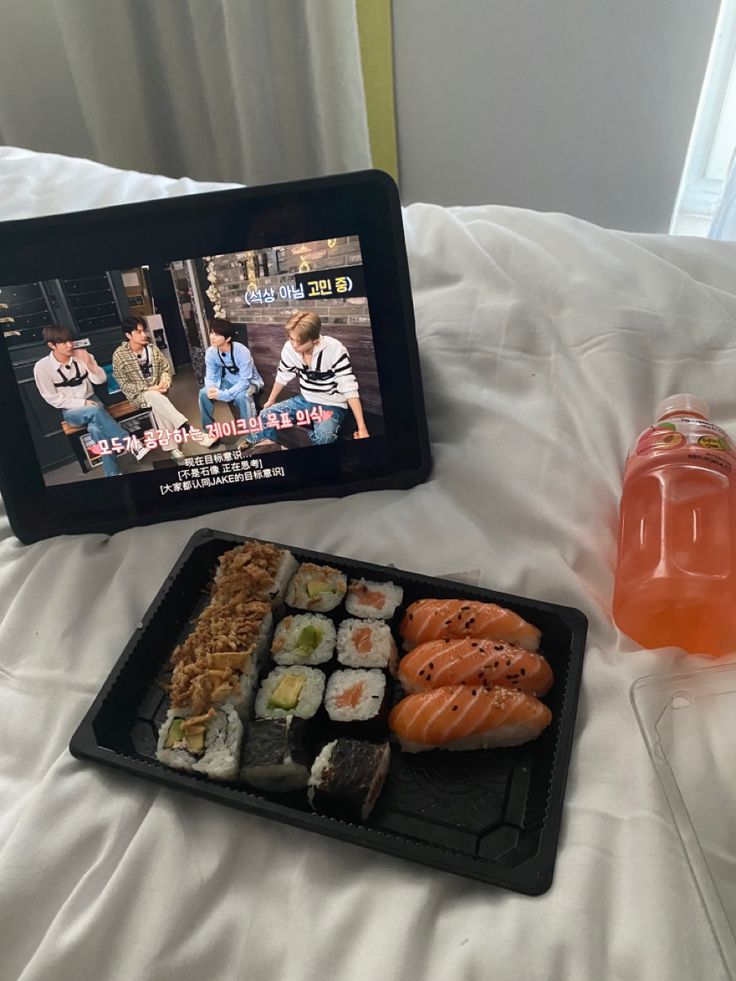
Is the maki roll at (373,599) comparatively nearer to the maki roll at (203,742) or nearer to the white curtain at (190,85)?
the maki roll at (203,742)

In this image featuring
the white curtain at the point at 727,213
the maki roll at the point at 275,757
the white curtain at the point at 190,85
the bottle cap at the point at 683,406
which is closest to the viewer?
the maki roll at the point at 275,757

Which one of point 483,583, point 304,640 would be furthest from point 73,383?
point 483,583

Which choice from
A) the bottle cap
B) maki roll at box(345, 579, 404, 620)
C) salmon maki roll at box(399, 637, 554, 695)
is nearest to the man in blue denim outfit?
maki roll at box(345, 579, 404, 620)

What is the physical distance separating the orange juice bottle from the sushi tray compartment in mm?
65

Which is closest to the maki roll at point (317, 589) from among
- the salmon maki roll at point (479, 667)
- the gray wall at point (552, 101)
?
the salmon maki roll at point (479, 667)

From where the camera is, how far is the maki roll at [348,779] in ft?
1.95

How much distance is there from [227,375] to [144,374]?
0.09 m

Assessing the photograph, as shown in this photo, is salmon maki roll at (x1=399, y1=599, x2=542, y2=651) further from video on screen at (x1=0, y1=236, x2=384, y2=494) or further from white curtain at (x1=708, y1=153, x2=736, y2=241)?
white curtain at (x1=708, y1=153, x2=736, y2=241)

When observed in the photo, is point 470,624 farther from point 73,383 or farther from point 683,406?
point 73,383

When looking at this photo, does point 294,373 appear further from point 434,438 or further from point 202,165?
point 202,165

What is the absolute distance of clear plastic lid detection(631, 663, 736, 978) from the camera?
513 mm

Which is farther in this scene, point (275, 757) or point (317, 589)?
point (317, 589)

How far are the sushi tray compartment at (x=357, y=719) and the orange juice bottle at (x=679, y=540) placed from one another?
0.07 metres

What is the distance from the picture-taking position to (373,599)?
2.48 ft
